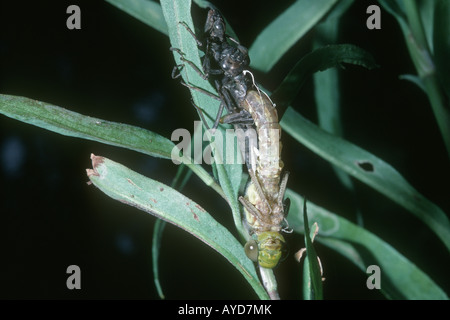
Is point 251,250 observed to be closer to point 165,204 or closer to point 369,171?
point 165,204

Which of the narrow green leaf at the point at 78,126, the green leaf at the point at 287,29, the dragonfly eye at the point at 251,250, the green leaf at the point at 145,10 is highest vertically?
the green leaf at the point at 145,10

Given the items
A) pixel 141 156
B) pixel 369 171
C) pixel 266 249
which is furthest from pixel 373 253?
pixel 141 156

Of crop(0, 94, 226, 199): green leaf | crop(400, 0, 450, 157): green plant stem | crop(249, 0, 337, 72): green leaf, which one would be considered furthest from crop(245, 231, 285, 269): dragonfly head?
crop(400, 0, 450, 157): green plant stem

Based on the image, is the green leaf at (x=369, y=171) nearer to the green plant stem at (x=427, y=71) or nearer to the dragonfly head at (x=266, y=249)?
the green plant stem at (x=427, y=71)

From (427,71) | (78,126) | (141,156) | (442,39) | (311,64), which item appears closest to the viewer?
(78,126)

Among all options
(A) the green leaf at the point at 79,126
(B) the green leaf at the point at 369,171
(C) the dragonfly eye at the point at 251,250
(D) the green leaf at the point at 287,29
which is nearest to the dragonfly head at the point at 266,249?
(C) the dragonfly eye at the point at 251,250
